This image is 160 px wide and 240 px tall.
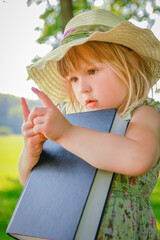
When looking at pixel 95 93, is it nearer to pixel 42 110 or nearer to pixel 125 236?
pixel 42 110

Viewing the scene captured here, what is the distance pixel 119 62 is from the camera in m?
1.27

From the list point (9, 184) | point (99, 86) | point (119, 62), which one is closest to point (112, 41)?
point (119, 62)

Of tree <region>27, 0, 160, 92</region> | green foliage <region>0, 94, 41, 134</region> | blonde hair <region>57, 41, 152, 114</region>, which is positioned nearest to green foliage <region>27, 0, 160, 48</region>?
tree <region>27, 0, 160, 92</region>

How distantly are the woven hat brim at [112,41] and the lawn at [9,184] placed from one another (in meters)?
1.08

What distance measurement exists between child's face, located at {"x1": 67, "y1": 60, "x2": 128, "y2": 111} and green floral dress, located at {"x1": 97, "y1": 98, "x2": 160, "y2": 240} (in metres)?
0.10

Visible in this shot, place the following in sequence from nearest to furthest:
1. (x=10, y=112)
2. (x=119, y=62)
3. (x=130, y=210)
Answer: (x=130, y=210), (x=119, y=62), (x=10, y=112)

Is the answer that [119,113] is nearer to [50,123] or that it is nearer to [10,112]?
[50,123]

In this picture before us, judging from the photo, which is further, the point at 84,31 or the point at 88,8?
the point at 88,8

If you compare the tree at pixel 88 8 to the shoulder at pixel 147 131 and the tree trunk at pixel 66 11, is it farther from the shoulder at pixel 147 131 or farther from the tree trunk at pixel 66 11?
the shoulder at pixel 147 131

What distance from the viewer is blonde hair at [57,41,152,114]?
1252 mm

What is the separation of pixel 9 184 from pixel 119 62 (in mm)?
2793

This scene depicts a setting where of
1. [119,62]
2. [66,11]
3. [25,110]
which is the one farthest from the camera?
[66,11]

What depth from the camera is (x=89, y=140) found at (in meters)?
0.96

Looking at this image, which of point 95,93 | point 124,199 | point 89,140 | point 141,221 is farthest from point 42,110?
point 141,221
